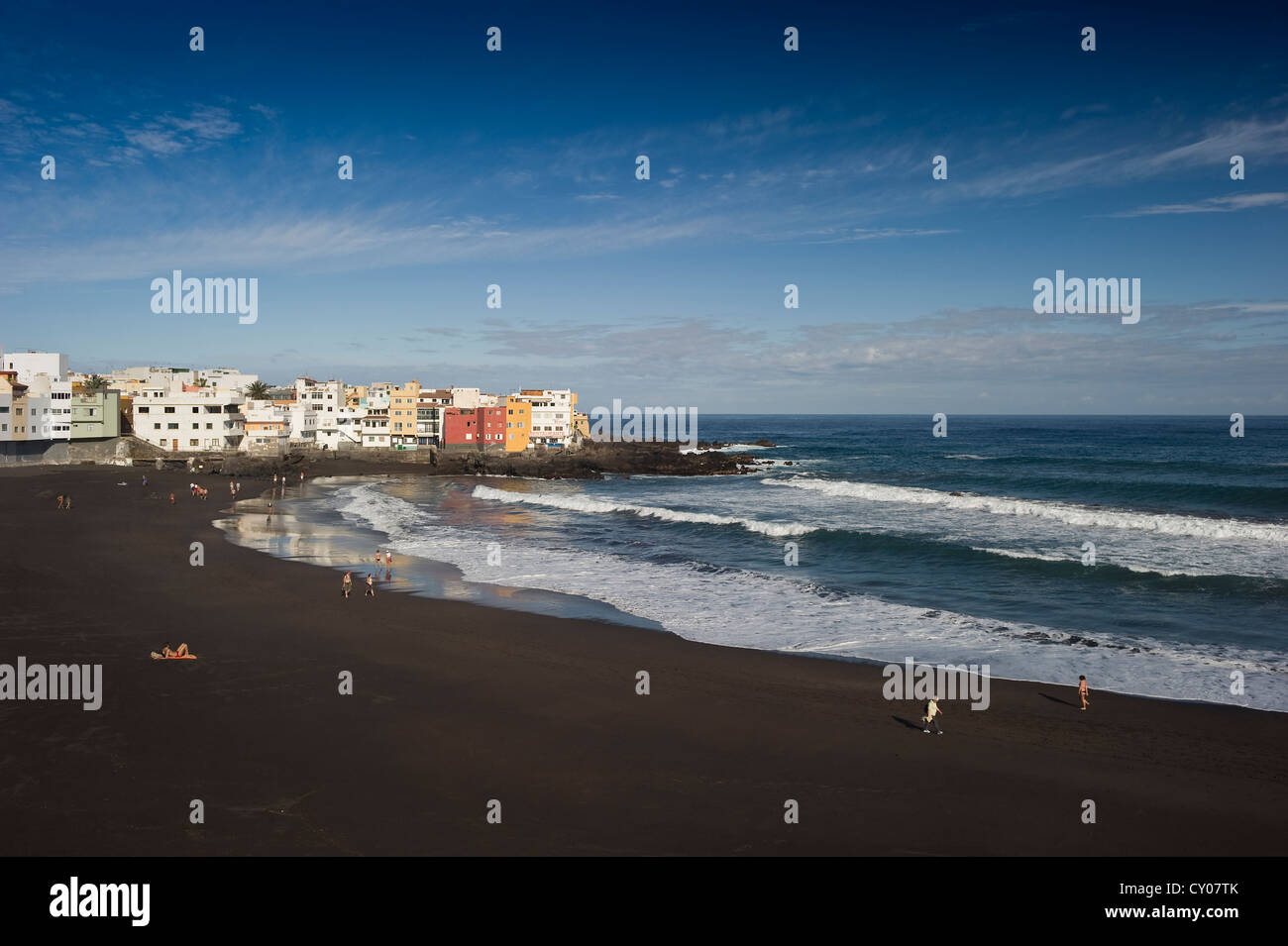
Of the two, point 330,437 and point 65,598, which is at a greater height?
point 330,437

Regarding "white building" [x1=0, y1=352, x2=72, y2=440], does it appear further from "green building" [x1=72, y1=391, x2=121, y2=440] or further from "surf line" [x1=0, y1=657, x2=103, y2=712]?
"surf line" [x1=0, y1=657, x2=103, y2=712]

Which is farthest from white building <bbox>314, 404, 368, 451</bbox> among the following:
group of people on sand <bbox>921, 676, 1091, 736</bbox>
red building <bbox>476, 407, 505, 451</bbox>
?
group of people on sand <bbox>921, 676, 1091, 736</bbox>

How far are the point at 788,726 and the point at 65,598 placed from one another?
61.7 ft

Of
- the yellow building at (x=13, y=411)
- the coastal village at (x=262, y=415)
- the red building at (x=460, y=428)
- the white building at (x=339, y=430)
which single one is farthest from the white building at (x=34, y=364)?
the red building at (x=460, y=428)

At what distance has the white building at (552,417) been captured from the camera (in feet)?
275

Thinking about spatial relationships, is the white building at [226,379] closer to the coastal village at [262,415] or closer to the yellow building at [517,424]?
the coastal village at [262,415]

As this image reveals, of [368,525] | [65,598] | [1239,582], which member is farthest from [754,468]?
[65,598]

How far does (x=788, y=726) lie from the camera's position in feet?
40.9

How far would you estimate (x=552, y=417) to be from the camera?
84812 millimetres

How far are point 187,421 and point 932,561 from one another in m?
71.1

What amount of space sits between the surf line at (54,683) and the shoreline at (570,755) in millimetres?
342

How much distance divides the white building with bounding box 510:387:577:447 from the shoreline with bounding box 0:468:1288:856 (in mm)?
65996
